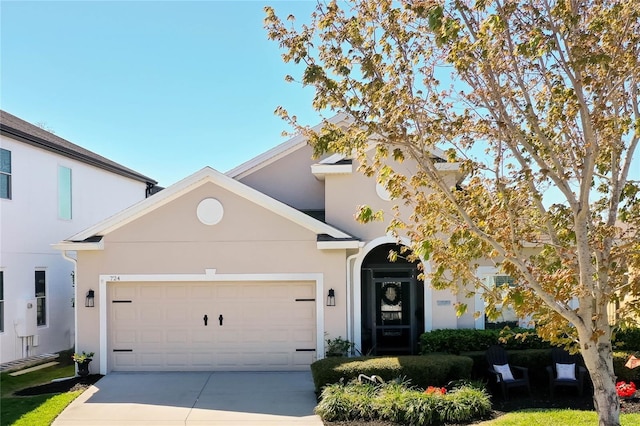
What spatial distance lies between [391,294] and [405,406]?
5.88 m

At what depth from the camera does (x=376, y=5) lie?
22.5 ft

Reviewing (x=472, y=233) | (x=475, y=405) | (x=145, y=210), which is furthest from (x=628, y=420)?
(x=145, y=210)

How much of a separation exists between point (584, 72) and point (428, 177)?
238 centimetres

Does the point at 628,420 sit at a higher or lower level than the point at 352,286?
lower

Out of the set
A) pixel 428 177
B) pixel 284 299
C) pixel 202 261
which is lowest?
pixel 284 299

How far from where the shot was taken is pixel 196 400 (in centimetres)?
1085

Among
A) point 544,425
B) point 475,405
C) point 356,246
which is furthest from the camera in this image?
point 356,246

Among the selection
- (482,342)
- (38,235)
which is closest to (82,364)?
(38,235)

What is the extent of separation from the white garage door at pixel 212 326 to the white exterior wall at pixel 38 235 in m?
1.40

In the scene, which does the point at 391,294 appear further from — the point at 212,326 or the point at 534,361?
the point at 212,326

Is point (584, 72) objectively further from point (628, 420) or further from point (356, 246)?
point (356, 246)

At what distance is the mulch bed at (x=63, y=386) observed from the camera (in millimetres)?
11586

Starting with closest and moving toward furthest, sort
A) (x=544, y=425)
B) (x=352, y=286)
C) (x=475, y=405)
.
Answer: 1. (x=544, y=425)
2. (x=475, y=405)
3. (x=352, y=286)

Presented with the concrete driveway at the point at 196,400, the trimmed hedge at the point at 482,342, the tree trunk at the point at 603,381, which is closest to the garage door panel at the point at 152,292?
the concrete driveway at the point at 196,400
